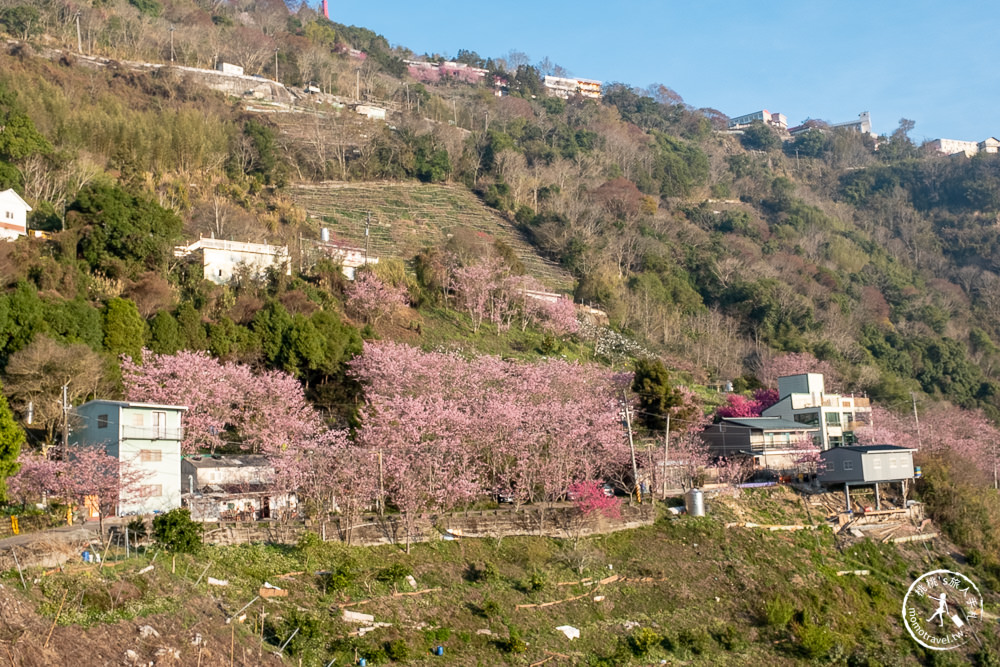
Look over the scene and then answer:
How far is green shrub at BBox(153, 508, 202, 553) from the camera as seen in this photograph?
21.9 meters

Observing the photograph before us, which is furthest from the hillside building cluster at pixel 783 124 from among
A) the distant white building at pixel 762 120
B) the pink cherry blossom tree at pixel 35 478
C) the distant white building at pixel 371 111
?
the pink cherry blossom tree at pixel 35 478

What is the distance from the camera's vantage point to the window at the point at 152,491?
26020 mm

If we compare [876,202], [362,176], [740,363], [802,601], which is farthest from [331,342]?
[876,202]

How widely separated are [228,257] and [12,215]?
928 centimetres

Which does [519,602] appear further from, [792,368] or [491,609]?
[792,368]

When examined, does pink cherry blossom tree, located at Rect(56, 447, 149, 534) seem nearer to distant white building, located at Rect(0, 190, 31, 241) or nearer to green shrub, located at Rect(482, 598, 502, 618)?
green shrub, located at Rect(482, 598, 502, 618)

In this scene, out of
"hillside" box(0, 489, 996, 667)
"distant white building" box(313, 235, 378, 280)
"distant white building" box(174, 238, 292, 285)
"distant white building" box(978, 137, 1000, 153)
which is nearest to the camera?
"hillside" box(0, 489, 996, 667)

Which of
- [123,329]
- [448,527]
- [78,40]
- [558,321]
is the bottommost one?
[448,527]

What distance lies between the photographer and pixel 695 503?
32.0 meters

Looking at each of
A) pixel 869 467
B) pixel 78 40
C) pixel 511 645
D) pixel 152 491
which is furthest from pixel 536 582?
pixel 78 40

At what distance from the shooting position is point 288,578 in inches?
879

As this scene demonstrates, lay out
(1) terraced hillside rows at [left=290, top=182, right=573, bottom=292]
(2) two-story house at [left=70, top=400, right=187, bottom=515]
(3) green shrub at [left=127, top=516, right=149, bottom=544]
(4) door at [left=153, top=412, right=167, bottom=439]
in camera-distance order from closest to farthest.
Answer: (3) green shrub at [left=127, top=516, right=149, bottom=544] < (2) two-story house at [left=70, top=400, right=187, bottom=515] < (4) door at [left=153, top=412, right=167, bottom=439] < (1) terraced hillside rows at [left=290, top=182, right=573, bottom=292]

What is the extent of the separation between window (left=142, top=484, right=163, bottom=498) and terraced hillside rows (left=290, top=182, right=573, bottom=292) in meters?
30.3

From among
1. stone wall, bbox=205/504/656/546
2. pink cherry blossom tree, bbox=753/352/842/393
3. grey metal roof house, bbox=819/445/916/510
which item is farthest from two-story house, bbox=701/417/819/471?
pink cherry blossom tree, bbox=753/352/842/393
